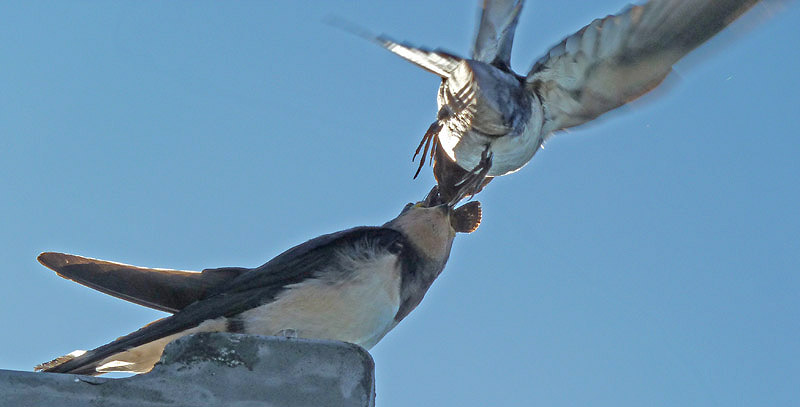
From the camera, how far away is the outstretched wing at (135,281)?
9.36 ft

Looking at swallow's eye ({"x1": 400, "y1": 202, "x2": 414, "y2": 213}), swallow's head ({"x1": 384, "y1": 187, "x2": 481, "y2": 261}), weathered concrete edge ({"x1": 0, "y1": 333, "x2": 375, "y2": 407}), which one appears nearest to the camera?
weathered concrete edge ({"x1": 0, "y1": 333, "x2": 375, "y2": 407})

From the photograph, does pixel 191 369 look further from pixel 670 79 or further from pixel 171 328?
pixel 670 79

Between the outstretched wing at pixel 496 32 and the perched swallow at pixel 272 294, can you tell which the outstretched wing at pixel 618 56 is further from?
the perched swallow at pixel 272 294

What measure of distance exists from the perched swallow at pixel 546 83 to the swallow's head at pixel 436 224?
1.16 feet

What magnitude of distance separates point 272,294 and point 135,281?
1.26 ft

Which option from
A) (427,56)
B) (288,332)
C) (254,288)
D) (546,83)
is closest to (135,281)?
(254,288)

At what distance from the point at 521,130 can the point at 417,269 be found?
92 cm

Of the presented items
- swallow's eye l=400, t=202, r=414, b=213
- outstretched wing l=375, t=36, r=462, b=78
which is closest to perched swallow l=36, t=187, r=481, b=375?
swallow's eye l=400, t=202, r=414, b=213

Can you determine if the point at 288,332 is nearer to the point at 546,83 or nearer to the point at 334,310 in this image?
the point at 334,310

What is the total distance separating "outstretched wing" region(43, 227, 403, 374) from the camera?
8.84ft

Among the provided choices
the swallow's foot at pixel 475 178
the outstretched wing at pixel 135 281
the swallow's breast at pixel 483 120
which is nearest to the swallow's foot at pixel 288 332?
the outstretched wing at pixel 135 281

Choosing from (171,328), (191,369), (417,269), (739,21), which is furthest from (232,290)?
(739,21)

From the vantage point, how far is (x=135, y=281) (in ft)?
9.39

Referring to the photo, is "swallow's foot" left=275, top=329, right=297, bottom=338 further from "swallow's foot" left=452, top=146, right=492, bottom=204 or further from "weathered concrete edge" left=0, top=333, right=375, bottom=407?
"swallow's foot" left=452, top=146, right=492, bottom=204
